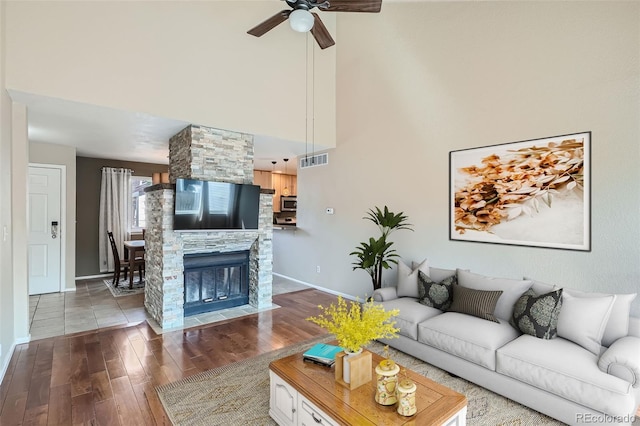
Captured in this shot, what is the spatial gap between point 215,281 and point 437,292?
10.4 ft

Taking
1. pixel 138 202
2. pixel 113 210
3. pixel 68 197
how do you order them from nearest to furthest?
pixel 68 197 → pixel 113 210 → pixel 138 202

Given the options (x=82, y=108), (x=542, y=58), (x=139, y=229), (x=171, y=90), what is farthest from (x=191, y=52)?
(x=139, y=229)

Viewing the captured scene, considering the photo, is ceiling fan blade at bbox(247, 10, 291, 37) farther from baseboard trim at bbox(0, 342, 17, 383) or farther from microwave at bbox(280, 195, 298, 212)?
microwave at bbox(280, 195, 298, 212)

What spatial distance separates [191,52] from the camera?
3.99 meters

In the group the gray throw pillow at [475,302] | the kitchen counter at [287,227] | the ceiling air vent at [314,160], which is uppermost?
the ceiling air vent at [314,160]

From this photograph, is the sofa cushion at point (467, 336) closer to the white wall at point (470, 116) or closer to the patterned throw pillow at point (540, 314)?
the patterned throw pillow at point (540, 314)

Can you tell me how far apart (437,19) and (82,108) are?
Answer: 4537 millimetres

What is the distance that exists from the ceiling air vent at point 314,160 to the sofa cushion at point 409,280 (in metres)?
2.72

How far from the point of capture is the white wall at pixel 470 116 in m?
2.83

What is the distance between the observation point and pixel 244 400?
→ 2486 mm

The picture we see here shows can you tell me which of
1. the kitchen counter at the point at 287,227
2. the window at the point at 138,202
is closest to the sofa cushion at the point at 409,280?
the kitchen counter at the point at 287,227

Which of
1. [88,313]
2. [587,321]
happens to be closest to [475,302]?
[587,321]

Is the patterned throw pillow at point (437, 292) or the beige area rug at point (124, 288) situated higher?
the patterned throw pillow at point (437, 292)

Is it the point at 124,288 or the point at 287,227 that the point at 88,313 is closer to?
the point at 124,288
